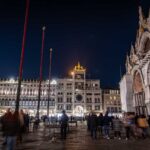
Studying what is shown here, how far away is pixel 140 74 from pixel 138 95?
18.4 feet

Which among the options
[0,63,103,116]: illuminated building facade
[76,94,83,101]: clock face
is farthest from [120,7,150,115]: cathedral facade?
[76,94,83,101]: clock face

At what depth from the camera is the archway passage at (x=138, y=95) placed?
1897 inches

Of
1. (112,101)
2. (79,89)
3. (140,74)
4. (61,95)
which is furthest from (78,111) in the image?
(140,74)

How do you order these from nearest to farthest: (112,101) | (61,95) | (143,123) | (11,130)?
(11,130) < (143,123) < (61,95) < (112,101)

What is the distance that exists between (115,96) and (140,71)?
6517cm

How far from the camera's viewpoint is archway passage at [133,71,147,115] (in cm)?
4819

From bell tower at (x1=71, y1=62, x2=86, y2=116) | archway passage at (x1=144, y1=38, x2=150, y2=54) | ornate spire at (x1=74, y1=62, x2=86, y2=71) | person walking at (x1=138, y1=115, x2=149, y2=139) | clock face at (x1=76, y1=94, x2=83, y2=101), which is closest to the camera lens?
person walking at (x1=138, y1=115, x2=149, y2=139)

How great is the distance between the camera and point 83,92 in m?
113

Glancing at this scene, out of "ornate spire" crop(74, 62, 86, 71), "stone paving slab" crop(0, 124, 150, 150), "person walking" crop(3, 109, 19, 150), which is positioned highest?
"ornate spire" crop(74, 62, 86, 71)

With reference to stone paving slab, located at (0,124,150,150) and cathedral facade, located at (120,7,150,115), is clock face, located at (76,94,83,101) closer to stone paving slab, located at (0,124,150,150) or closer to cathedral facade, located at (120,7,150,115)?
cathedral facade, located at (120,7,150,115)

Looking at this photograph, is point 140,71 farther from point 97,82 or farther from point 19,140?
point 97,82

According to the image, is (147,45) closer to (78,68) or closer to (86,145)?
(86,145)

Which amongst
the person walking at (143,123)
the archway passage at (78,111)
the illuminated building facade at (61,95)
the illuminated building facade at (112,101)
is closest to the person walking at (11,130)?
the person walking at (143,123)

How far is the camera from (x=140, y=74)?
159 ft
